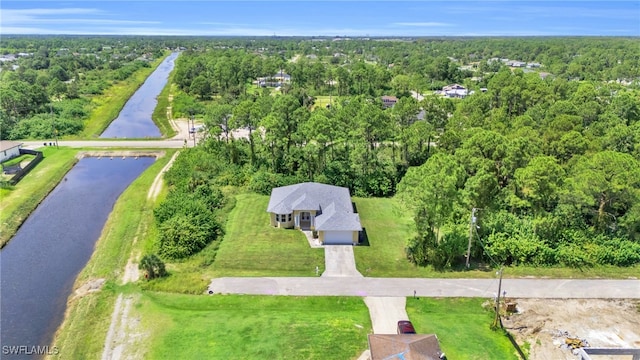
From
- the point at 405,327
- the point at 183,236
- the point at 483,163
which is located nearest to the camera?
the point at 405,327

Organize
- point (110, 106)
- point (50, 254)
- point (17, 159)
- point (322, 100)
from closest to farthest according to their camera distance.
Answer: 1. point (50, 254)
2. point (17, 159)
3. point (110, 106)
4. point (322, 100)

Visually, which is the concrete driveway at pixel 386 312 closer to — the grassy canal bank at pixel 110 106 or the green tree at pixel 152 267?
the green tree at pixel 152 267

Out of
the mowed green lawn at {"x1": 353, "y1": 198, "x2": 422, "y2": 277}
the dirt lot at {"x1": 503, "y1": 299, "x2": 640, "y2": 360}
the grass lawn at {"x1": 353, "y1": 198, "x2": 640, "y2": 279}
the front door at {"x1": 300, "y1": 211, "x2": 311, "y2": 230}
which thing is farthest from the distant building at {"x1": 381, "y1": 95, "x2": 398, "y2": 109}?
the dirt lot at {"x1": 503, "y1": 299, "x2": 640, "y2": 360}

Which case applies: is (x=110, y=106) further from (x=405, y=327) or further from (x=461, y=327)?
(x=461, y=327)

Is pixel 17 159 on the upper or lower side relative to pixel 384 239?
upper

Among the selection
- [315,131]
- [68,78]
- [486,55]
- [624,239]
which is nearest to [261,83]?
[68,78]

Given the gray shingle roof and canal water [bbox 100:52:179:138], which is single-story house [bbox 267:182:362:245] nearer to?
the gray shingle roof

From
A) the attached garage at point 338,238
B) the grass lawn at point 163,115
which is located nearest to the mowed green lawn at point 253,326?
the attached garage at point 338,238

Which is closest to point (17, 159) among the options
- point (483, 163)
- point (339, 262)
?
point (339, 262)
